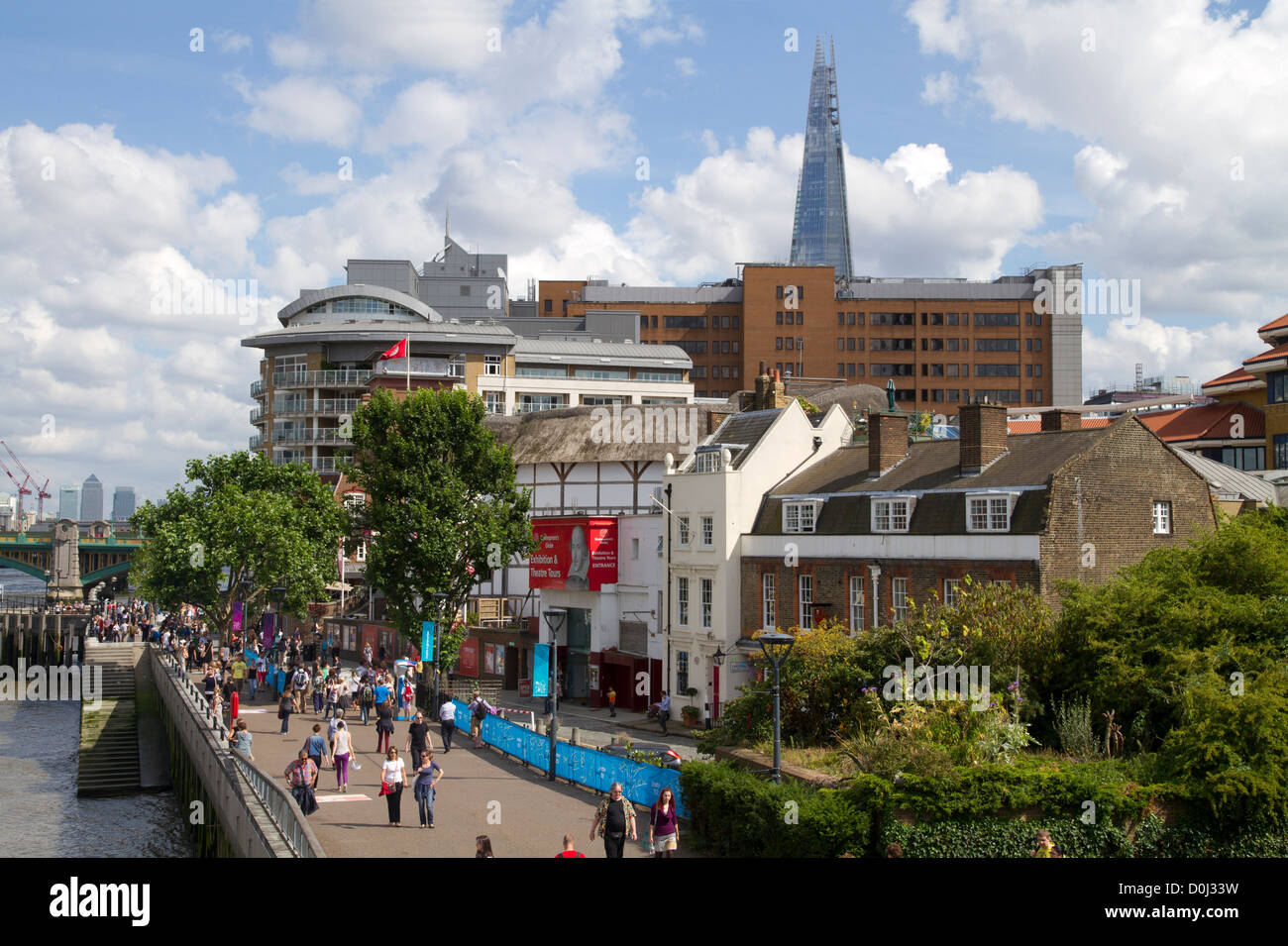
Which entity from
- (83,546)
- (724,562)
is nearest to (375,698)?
(724,562)

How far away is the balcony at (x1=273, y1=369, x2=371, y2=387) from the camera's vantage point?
324 feet

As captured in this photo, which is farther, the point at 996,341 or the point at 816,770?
the point at 996,341

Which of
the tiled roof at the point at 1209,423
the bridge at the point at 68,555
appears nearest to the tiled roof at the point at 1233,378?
the tiled roof at the point at 1209,423

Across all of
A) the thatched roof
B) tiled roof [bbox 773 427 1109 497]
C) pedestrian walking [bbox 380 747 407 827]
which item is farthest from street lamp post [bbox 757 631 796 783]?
the thatched roof

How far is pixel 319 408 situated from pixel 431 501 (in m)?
57.7

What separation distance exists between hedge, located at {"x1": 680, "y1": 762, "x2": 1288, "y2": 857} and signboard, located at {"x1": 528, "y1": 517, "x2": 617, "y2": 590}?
32055 millimetres

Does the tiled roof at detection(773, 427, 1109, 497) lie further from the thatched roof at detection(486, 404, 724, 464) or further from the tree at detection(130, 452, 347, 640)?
the tree at detection(130, 452, 347, 640)

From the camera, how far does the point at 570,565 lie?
53.7 metres

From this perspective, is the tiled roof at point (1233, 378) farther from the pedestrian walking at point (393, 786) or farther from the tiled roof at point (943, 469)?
the pedestrian walking at point (393, 786)

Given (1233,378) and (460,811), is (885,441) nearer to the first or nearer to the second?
(460,811)

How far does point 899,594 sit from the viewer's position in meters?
38.2

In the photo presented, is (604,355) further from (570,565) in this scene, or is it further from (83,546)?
(83,546)

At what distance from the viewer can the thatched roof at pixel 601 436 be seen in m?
59.2

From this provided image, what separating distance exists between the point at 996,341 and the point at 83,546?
106 m
